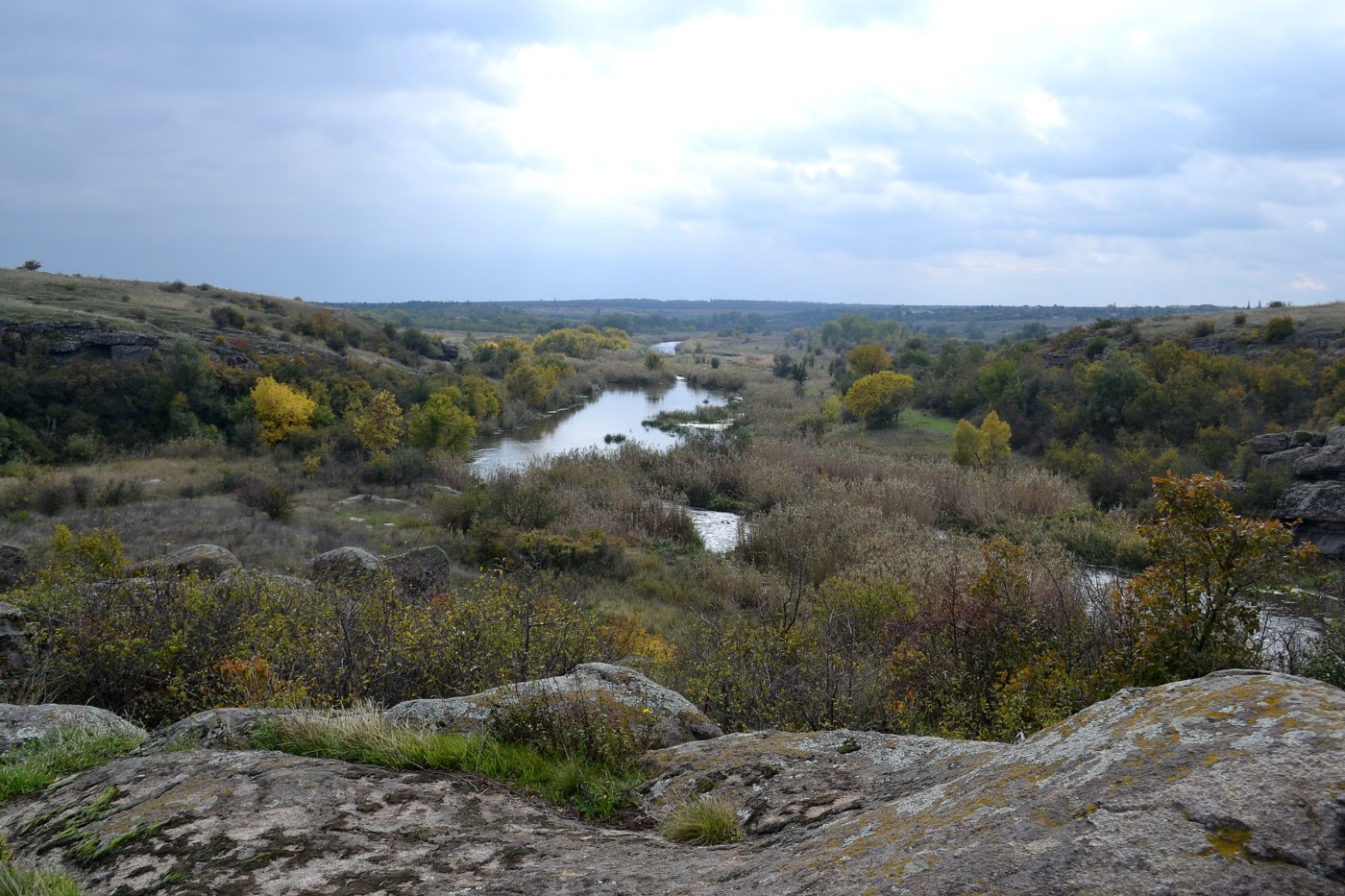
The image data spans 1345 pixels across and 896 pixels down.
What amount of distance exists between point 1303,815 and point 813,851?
49.9 inches

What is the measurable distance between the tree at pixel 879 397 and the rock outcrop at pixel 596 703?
42.8 m

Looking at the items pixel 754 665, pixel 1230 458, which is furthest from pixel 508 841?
pixel 1230 458

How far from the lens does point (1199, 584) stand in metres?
5.00

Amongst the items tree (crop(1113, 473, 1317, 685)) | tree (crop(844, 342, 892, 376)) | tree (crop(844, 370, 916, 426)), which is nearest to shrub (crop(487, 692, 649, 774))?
tree (crop(1113, 473, 1317, 685))

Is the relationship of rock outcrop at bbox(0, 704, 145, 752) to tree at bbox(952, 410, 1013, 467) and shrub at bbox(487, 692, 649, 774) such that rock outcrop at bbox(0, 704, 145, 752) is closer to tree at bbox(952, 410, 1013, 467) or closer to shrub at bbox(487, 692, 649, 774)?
shrub at bbox(487, 692, 649, 774)

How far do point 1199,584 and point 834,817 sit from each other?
3.66 m

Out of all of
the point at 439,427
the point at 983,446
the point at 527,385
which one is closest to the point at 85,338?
the point at 439,427

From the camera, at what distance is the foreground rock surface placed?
173 cm

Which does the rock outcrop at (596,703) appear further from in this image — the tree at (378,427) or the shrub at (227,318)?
the shrub at (227,318)

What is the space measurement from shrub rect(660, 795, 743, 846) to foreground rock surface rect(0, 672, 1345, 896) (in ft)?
0.31

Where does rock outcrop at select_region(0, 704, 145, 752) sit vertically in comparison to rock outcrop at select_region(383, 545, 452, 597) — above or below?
above

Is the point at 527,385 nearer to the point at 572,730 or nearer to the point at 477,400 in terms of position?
the point at 477,400

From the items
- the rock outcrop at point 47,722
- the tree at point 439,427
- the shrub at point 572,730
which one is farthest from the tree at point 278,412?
the shrub at point 572,730

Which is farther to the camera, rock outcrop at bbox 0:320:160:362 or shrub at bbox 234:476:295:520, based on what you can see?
rock outcrop at bbox 0:320:160:362
